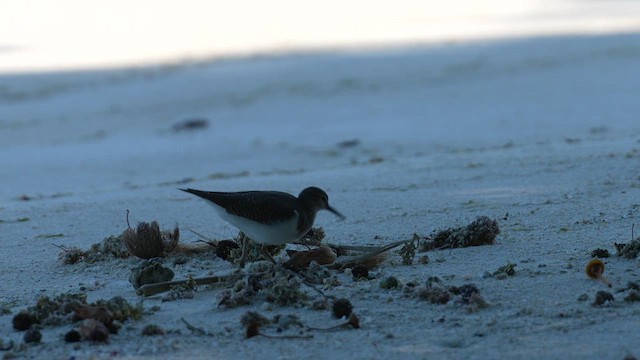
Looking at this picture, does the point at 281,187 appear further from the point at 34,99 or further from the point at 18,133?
the point at 34,99

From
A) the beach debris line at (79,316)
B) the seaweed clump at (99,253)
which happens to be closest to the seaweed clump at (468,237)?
the seaweed clump at (99,253)

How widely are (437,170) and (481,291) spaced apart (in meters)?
2.96

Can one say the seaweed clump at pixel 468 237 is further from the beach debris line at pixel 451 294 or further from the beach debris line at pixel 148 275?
the beach debris line at pixel 148 275

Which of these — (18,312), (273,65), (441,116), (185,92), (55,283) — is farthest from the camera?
(273,65)

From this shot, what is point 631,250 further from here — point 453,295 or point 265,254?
point 265,254

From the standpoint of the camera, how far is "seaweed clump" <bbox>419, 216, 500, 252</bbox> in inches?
177

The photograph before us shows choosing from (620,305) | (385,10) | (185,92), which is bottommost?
(620,305)

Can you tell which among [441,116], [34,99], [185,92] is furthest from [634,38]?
[34,99]

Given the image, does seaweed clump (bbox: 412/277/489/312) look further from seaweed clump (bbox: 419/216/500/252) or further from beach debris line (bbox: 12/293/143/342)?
beach debris line (bbox: 12/293/143/342)

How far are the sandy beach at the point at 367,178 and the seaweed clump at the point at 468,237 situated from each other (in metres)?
0.06

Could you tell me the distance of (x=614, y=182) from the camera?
5.77 meters

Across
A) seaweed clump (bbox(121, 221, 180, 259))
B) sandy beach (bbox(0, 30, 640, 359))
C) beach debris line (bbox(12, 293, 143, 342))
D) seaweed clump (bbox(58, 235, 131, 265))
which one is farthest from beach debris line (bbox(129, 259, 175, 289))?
seaweed clump (bbox(58, 235, 131, 265))

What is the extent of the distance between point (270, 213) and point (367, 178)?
100 inches

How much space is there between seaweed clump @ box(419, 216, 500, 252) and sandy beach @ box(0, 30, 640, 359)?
0.06m
